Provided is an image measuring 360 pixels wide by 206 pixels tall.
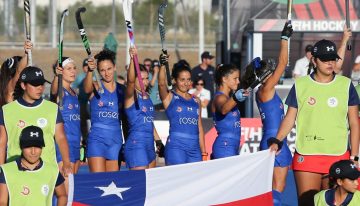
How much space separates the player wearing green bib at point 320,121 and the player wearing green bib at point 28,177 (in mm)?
2468

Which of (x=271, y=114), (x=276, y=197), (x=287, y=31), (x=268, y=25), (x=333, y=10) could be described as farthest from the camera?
(x=333, y=10)

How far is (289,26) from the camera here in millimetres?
10469

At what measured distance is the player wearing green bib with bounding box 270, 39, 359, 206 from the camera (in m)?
10.1

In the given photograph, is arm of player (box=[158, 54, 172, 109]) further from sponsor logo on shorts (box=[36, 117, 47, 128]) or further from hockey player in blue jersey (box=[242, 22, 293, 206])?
sponsor logo on shorts (box=[36, 117, 47, 128])

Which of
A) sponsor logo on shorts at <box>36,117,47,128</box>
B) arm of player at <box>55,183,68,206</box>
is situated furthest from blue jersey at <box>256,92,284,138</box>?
arm of player at <box>55,183,68,206</box>

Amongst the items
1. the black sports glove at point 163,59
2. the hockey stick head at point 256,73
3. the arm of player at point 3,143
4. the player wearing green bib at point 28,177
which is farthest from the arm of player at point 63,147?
the black sports glove at point 163,59

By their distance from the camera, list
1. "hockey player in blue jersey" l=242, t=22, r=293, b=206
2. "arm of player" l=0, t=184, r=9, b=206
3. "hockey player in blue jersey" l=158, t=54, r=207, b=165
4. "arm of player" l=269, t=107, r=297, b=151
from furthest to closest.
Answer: "hockey player in blue jersey" l=158, t=54, r=207, b=165
"hockey player in blue jersey" l=242, t=22, r=293, b=206
"arm of player" l=269, t=107, r=297, b=151
"arm of player" l=0, t=184, r=9, b=206

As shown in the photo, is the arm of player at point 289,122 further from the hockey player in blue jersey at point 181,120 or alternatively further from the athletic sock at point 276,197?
the hockey player in blue jersey at point 181,120

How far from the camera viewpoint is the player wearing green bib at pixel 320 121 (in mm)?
10148

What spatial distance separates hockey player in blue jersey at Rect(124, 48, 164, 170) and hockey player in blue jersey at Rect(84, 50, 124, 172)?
17 cm

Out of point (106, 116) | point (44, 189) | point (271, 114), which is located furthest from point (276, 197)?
point (44, 189)

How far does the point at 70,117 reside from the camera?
1254 centimetres

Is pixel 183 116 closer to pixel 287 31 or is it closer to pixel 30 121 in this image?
pixel 287 31

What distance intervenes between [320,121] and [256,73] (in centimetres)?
139
